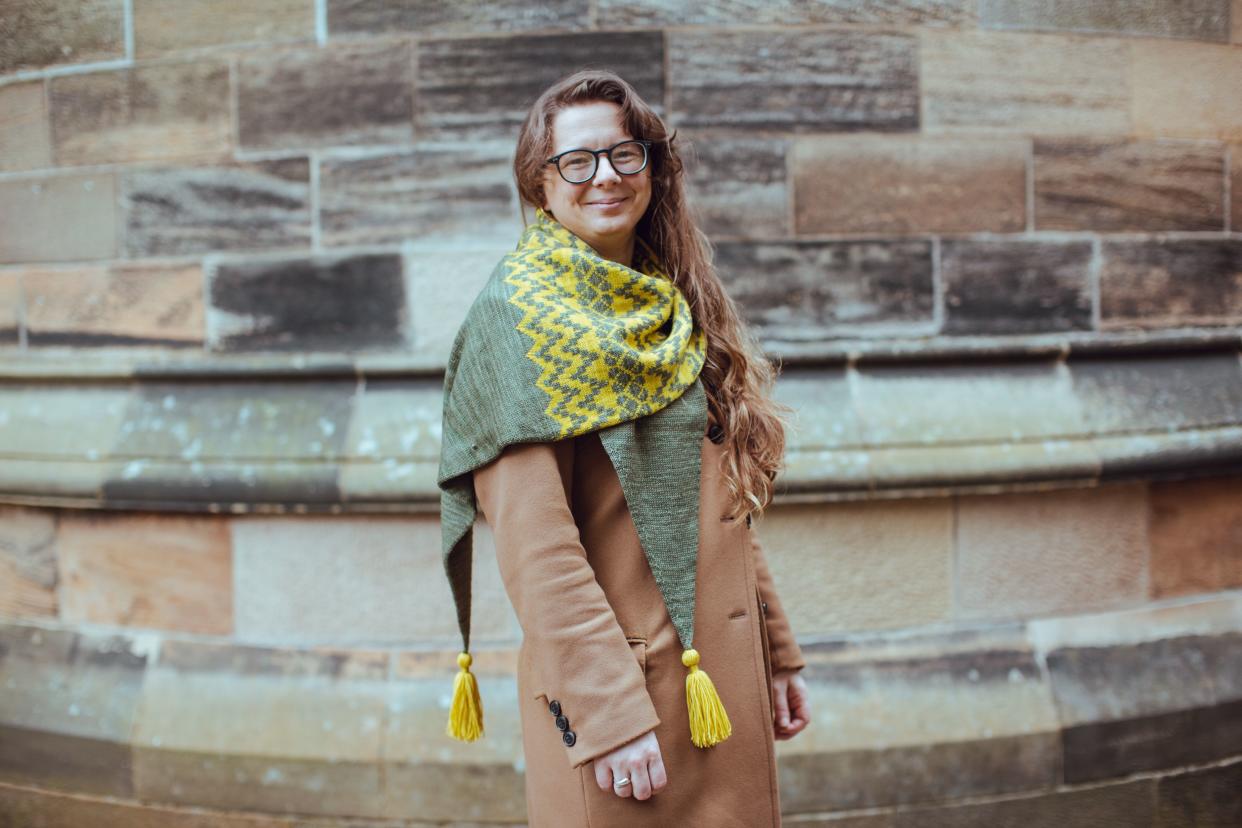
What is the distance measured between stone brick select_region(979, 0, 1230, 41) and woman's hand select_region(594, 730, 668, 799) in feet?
8.24

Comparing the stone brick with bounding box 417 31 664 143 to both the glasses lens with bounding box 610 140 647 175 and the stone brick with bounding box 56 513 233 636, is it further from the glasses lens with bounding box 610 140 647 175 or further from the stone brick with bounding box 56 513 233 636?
the stone brick with bounding box 56 513 233 636

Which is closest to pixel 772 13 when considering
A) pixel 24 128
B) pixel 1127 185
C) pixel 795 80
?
pixel 795 80

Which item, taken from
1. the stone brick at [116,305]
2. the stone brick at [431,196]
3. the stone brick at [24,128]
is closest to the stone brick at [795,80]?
the stone brick at [431,196]

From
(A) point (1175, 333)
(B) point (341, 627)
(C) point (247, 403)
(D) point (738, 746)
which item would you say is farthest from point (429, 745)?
(A) point (1175, 333)

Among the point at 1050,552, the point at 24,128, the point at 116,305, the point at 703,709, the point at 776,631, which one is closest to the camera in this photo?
the point at 703,709

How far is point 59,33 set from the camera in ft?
10.1

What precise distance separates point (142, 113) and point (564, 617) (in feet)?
8.24

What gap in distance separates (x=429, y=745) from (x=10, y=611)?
5.31 ft

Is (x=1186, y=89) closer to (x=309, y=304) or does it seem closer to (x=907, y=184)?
(x=907, y=184)

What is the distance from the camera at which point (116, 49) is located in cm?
301

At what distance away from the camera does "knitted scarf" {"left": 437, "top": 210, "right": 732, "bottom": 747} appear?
1.46 m

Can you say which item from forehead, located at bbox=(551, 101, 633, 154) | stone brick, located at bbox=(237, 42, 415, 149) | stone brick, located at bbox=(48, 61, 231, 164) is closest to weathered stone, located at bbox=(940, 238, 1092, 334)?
forehead, located at bbox=(551, 101, 633, 154)

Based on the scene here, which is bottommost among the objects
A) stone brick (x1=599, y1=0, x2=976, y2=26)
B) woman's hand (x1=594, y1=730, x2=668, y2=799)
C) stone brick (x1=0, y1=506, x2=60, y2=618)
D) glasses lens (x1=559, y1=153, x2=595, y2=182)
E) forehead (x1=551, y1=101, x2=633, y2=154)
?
stone brick (x1=0, y1=506, x2=60, y2=618)

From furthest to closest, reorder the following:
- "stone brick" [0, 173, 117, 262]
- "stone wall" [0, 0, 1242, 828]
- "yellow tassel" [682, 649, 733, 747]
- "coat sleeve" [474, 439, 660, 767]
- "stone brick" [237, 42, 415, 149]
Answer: "stone brick" [0, 173, 117, 262]
"stone brick" [237, 42, 415, 149]
"stone wall" [0, 0, 1242, 828]
"yellow tassel" [682, 649, 733, 747]
"coat sleeve" [474, 439, 660, 767]
